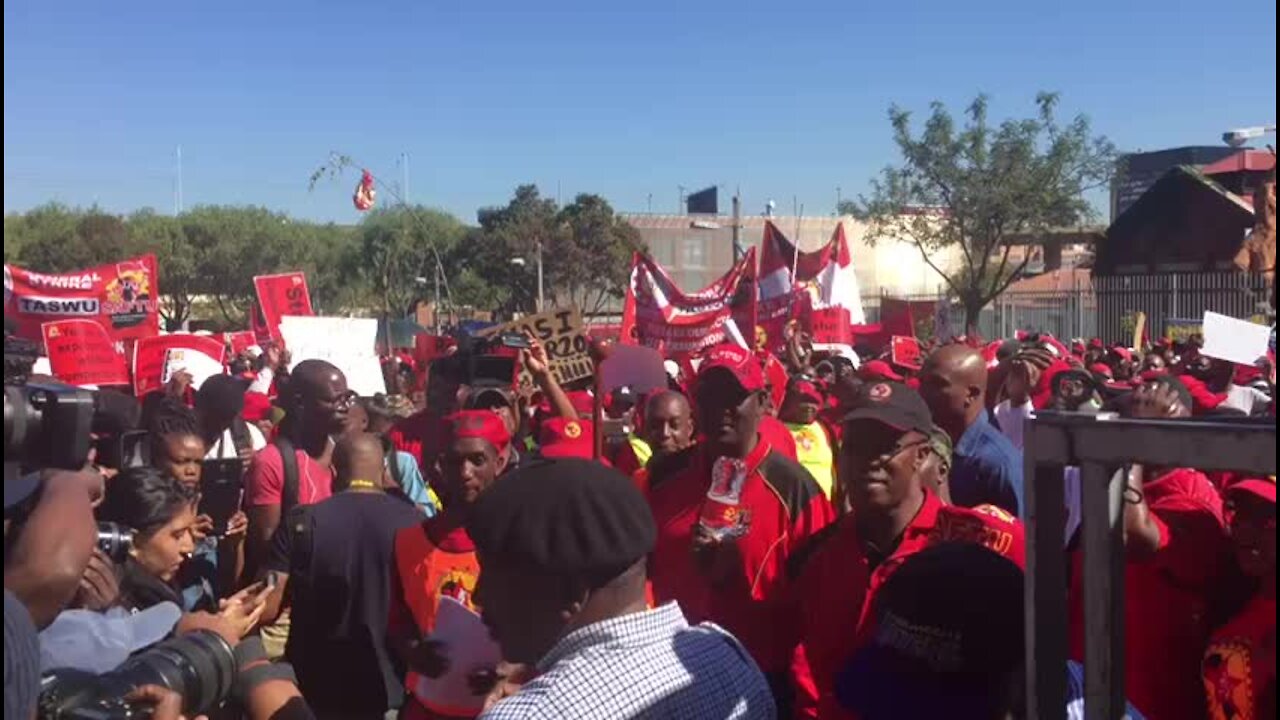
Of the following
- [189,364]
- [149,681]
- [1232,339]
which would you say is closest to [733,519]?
[149,681]

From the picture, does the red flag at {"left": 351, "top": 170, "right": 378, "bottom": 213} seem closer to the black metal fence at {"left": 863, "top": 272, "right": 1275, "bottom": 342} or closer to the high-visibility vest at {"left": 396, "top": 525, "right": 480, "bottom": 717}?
the black metal fence at {"left": 863, "top": 272, "right": 1275, "bottom": 342}

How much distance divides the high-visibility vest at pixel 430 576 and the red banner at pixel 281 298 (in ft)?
39.9

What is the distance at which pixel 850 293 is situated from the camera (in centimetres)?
1611

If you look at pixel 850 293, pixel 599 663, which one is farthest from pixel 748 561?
pixel 850 293

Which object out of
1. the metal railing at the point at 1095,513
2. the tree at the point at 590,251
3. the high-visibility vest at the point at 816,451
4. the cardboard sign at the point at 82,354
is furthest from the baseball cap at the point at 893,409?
the tree at the point at 590,251

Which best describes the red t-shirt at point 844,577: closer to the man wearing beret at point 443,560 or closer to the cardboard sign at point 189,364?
the man wearing beret at point 443,560

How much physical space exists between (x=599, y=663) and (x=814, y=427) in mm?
5179

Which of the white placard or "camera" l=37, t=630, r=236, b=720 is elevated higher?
the white placard

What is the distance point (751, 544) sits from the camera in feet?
14.1

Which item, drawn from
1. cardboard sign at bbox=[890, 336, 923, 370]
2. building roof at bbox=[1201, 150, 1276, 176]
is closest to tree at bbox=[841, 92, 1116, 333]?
building roof at bbox=[1201, 150, 1276, 176]

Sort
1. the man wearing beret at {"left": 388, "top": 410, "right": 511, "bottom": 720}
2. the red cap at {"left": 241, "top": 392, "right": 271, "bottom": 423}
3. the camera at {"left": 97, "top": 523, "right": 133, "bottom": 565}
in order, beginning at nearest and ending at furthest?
the camera at {"left": 97, "top": 523, "right": 133, "bottom": 565} < the man wearing beret at {"left": 388, "top": 410, "right": 511, "bottom": 720} < the red cap at {"left": 241, "top": 392, "right": 271, "bottom": 423}

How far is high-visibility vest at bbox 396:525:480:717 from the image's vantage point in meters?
4.04

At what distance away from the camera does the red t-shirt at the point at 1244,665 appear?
3004 mm

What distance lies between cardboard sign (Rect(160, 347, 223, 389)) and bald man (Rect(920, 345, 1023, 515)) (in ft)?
22.7
